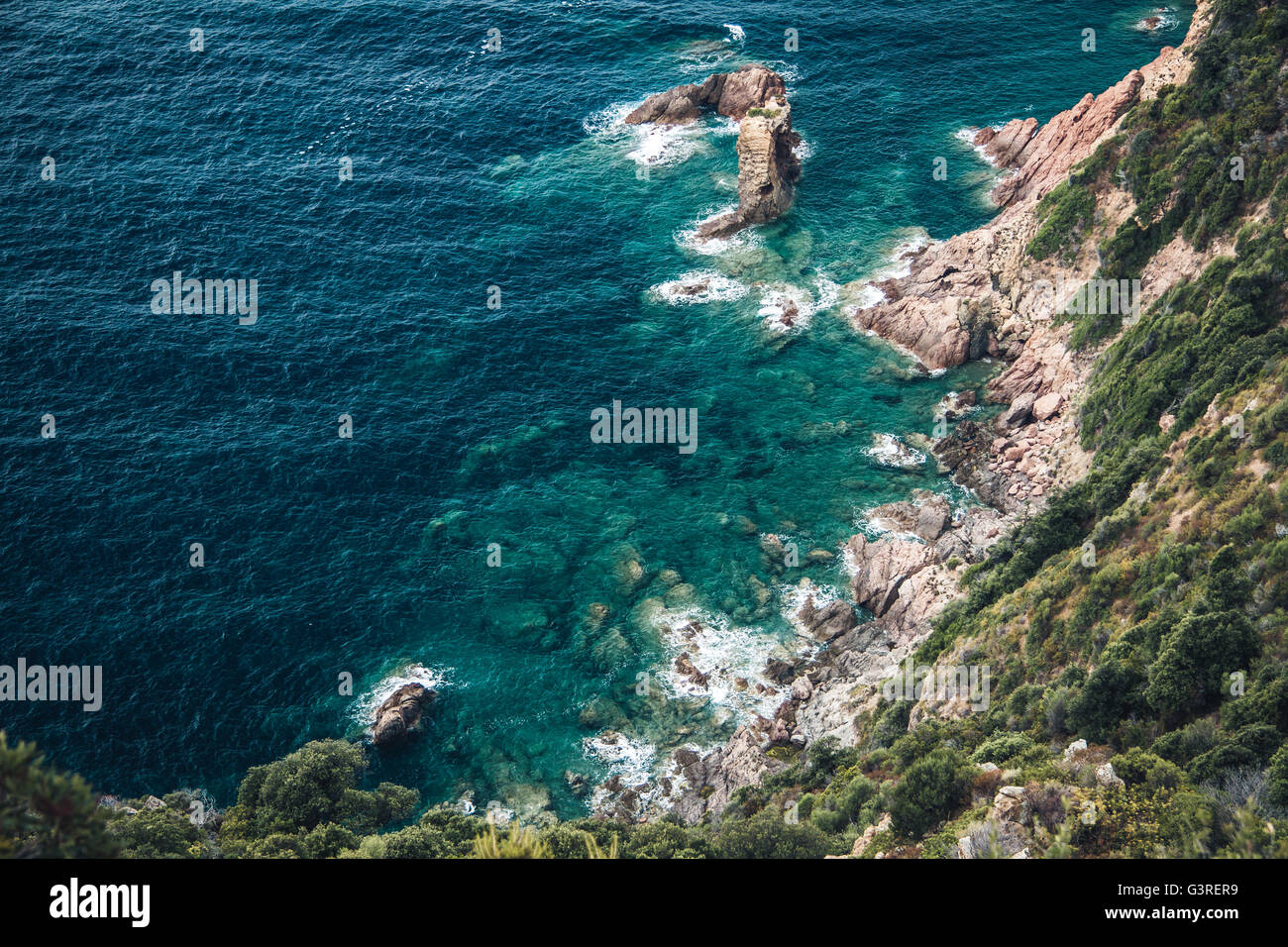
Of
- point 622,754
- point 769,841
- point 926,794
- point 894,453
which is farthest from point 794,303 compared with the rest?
point 769,841

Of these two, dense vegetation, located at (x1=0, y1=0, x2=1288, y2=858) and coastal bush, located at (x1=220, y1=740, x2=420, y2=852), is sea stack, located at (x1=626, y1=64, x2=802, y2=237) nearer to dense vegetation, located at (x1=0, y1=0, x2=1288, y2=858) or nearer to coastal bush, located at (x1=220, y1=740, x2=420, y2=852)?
dense vegetation, located at (x1=0, y1=0, x2=1288, y2=858)

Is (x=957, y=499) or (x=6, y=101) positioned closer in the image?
(x=957, y=499)

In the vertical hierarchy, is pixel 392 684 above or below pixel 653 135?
below

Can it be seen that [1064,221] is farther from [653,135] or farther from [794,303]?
[653,135]

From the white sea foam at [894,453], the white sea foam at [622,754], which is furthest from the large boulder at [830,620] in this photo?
the white sea foam at [894,453]

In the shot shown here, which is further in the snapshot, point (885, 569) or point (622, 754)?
point (885, 569)

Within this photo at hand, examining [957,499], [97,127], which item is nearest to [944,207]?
[957,499]

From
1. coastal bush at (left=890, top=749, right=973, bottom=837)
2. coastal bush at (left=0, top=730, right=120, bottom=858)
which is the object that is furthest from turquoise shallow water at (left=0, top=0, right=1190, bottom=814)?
coastal bush at (left=0, top=730, right=120, bottom=858)
